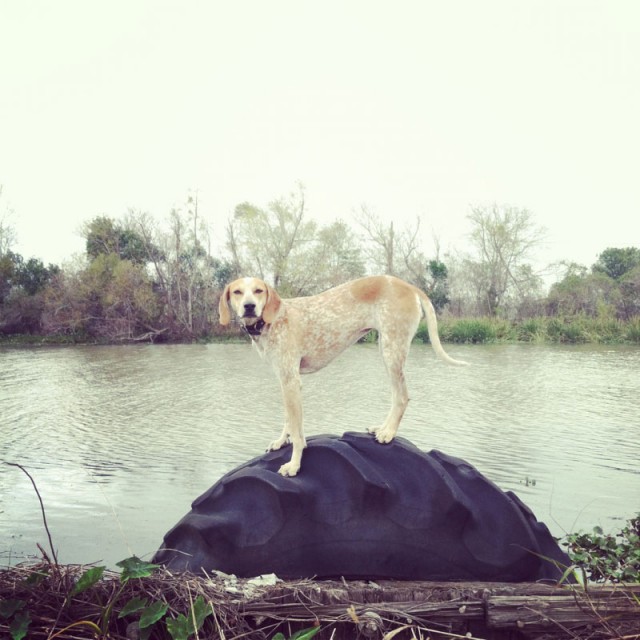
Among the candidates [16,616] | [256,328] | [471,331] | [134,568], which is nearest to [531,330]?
[471,331]

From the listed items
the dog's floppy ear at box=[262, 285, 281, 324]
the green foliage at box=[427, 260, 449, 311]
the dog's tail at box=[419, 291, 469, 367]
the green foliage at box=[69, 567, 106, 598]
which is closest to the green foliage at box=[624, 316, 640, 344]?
the green foliage at box=[427, 260, 449, 311]

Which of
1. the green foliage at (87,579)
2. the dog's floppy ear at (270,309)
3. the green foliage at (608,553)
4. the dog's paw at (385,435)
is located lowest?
the green foliage at (608,553)

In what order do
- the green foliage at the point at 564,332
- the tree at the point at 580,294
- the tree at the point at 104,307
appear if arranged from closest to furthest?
the tree at the point at 104,307 < the green foliage at the point at 564,332 < the tree at the point at 580,294

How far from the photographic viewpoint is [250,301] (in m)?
3.00

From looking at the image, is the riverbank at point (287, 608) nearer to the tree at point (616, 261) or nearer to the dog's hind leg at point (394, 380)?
the dog's hind leg at point (394, 380)

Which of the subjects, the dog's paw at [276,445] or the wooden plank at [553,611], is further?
the dog's paw at [276,445]

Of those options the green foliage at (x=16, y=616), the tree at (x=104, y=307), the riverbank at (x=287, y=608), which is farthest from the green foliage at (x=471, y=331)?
the green foliage at (x=16, y=616)

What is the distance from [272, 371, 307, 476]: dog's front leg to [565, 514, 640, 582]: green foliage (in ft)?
5.58

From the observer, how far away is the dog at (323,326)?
3.13 metres

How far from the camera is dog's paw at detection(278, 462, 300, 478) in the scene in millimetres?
3178

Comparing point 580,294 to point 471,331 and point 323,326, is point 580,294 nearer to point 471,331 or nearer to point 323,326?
point 471,331

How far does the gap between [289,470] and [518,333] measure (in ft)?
53.4

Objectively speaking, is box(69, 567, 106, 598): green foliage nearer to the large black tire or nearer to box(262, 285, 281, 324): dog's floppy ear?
the large black tire

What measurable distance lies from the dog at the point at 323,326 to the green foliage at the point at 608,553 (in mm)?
1451
